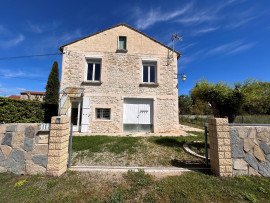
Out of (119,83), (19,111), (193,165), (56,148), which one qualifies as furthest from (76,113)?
(193,165)

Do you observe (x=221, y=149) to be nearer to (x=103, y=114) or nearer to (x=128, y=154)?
(x=128, y=154)

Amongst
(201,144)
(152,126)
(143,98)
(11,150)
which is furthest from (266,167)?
(11,150)

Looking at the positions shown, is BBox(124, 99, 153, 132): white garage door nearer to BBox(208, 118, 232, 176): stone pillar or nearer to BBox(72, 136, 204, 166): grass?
BBox(72, 136, 204, 166): grass

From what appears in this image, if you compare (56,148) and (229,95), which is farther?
(229,95)

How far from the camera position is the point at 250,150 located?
9.94 ft

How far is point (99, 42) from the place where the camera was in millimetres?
Answer: 8383

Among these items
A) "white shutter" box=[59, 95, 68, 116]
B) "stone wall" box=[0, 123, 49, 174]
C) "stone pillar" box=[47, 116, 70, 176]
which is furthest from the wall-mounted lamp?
"white shutter" box=[59, 95, 68, 116]

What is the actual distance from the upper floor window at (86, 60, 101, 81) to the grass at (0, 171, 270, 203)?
6.57 metres

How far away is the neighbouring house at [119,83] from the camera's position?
25.7ft

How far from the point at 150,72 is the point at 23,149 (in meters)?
7.88

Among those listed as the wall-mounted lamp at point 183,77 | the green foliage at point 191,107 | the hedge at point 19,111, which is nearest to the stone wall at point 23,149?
the hedge at point 19,111

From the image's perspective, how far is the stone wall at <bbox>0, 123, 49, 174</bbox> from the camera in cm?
290

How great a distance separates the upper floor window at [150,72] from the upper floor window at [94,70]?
3.50 m

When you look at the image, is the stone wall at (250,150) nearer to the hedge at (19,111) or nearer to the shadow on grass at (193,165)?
the shadow on grass at (193,165)
